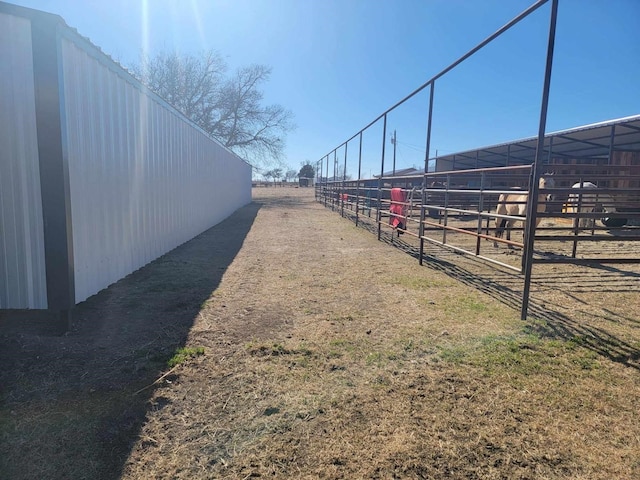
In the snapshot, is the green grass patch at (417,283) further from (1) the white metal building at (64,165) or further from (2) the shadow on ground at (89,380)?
(1) the white metal building at (64,165)

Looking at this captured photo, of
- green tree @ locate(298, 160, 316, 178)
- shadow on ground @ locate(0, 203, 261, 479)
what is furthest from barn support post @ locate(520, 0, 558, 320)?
green tree @ locate(298, 160, 316, 178)

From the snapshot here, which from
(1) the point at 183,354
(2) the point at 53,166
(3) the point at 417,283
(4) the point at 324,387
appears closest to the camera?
(4) the point at 324,387

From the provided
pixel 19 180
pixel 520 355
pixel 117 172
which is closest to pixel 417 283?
pixel 520 355

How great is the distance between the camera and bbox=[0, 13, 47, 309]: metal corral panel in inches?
123

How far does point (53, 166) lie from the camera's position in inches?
124

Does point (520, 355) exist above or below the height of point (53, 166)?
below

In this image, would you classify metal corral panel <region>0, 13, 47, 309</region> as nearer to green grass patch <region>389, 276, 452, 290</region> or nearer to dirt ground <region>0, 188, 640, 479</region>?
dirt ground <region>0, 188, 640, 479</region>

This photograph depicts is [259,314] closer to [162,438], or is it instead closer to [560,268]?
[162,438]

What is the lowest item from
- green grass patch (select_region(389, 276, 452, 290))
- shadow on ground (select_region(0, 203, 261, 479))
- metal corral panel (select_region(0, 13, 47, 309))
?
shadow on ground (select_region(0, 203, 261, 479))

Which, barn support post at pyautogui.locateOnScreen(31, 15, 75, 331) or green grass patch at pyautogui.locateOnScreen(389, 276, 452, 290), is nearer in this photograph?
barn support post at pyautogui.locateOnScreen(31, 15, 75, 331)

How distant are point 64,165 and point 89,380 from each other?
1.81 meters

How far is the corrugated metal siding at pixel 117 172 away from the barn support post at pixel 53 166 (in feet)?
1.15

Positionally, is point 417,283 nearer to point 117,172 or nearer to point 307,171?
point 117,172

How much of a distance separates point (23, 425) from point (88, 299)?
228 cm
